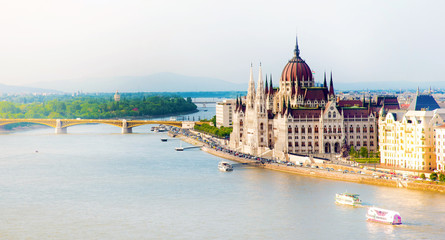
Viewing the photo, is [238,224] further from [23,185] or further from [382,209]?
[23,185]

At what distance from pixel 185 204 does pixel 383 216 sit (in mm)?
11014

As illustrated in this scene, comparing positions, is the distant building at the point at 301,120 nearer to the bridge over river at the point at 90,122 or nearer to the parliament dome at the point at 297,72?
the parliament dome at the point at 297,72

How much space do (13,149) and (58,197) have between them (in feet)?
107

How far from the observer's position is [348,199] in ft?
140

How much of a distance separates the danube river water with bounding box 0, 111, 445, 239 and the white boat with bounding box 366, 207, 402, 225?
0.40m

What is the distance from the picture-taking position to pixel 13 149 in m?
77.8

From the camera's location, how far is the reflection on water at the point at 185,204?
37156mm

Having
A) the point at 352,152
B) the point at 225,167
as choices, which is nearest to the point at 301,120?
the point at 352,152

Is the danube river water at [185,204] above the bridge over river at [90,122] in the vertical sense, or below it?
below

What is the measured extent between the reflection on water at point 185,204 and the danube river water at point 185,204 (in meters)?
0.05

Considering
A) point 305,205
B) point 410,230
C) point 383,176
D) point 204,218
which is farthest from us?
point 383,176

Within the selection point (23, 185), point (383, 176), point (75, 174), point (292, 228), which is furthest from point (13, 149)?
point (292, 228)

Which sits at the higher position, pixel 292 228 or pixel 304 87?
pixel 304 87

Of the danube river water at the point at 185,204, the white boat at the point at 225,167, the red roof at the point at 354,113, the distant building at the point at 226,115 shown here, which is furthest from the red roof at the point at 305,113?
the distant building at the point at 226,115
